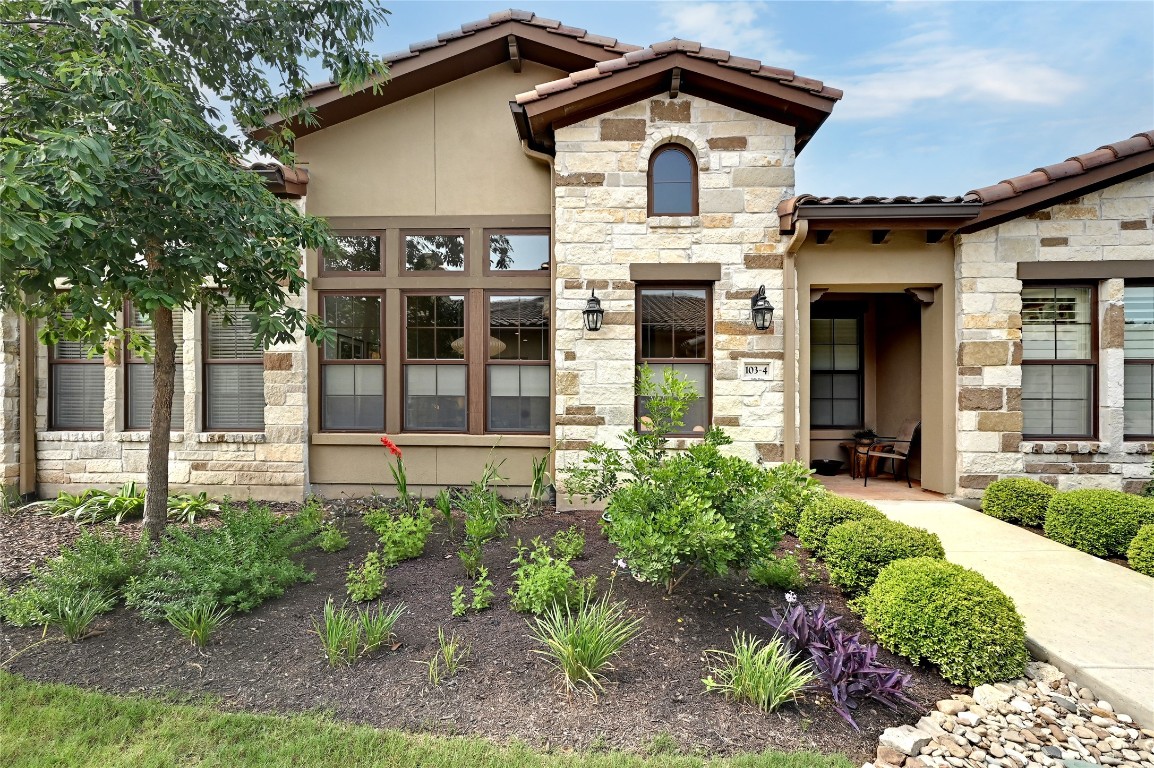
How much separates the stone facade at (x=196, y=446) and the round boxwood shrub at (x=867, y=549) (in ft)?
20.6

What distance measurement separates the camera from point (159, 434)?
482 centimetres

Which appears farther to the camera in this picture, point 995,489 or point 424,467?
point 424,467

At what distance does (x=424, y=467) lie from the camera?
21.8ft

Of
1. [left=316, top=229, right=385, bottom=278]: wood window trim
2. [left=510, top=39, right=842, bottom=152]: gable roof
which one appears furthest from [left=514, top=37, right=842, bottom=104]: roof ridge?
[left=316, top=229, right=385, bottom=278]: wood window trim

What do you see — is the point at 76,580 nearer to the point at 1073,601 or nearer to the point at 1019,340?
the point at 1073,601

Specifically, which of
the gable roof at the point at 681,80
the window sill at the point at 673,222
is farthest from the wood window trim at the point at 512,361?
the gable roof at the point at 681,80

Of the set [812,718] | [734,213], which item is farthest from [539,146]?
[812,718]

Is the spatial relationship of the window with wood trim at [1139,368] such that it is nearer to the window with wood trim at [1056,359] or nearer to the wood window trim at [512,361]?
the window with wood trim at [1056,359]

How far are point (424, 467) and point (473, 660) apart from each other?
3.93 m

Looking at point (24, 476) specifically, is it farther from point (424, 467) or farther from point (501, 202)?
point (501, 202)

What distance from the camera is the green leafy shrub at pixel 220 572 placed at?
356 centimetres

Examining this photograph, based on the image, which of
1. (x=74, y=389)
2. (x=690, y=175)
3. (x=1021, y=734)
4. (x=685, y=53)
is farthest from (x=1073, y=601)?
(x=74, y=389)

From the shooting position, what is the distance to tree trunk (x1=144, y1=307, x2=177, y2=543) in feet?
15.8

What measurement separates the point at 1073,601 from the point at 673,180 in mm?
5532
